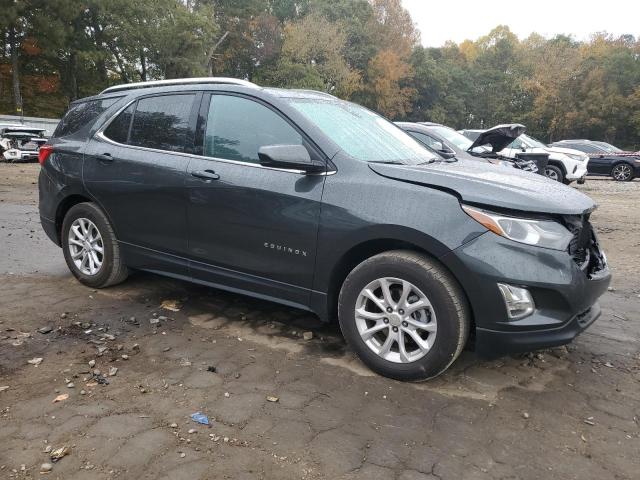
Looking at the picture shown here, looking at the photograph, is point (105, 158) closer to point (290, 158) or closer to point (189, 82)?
Answer: point (189, 82)

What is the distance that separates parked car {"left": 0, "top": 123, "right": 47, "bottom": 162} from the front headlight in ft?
57.4

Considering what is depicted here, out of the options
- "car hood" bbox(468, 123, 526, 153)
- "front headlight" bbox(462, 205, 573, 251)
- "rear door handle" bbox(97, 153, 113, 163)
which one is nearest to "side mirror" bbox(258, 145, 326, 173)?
"front headlight" bbox(462, 205, 573, 251)

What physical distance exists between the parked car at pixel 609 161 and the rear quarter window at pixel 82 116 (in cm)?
1791

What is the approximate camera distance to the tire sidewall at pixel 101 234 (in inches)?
177

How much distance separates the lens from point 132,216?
4.28 m

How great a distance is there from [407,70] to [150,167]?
58252 millimetres

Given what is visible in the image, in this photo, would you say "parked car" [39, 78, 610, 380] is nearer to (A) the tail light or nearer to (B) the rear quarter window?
(B) the rear quarter window

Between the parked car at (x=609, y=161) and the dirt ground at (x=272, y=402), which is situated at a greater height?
the parked car at (x=609, y=161)

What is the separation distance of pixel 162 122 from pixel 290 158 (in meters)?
1.50

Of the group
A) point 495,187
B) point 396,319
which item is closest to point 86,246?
point 396,319

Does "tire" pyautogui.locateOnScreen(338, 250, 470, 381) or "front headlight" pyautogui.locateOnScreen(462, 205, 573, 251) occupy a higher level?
"front headlight" pyautogui.locateOnScreen(462, 205, 573, 251)

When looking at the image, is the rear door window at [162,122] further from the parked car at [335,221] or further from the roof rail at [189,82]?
the roof rail at [189,82]

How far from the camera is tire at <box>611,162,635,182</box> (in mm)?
19094

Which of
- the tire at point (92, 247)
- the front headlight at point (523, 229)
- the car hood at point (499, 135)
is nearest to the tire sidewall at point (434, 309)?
the front headlight at point (523, 229)
